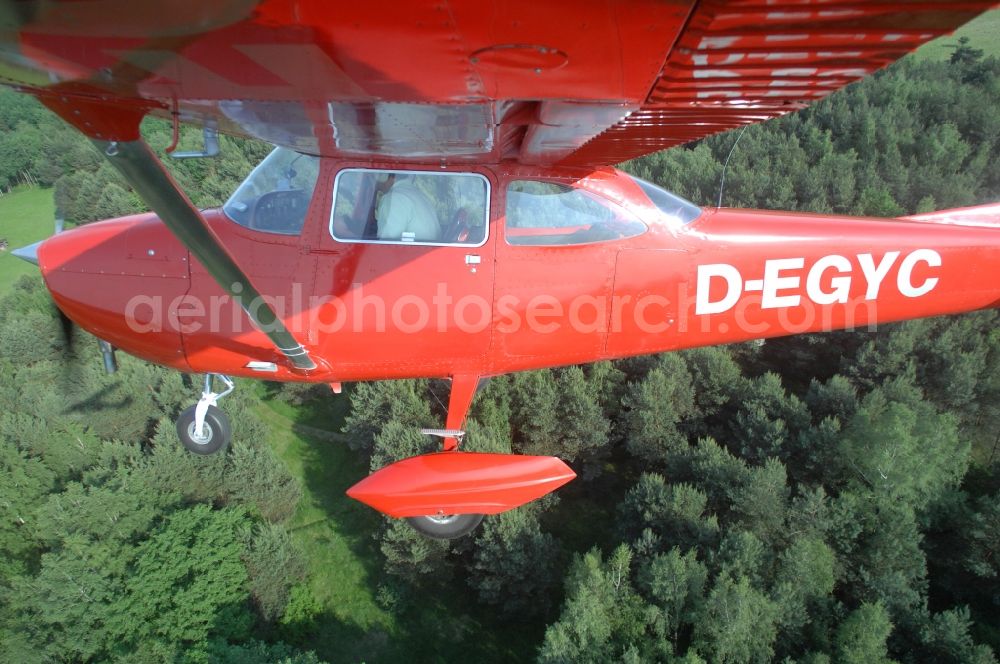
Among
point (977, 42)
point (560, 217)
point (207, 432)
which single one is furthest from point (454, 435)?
point (977, 42)

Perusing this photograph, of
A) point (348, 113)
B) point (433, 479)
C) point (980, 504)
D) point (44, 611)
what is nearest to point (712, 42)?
point (348, 113)

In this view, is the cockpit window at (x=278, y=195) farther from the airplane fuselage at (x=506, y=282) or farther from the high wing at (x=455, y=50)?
the high wing at (x=455, y=50)

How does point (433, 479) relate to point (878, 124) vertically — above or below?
below

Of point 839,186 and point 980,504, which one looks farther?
point 839,186

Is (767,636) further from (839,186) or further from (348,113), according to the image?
(839,186)

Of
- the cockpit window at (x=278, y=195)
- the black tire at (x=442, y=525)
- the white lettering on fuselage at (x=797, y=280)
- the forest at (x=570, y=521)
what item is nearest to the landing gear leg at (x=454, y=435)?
the black tire at (x=442, y=525)

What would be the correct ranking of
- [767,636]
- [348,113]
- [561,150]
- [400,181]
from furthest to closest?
[767,636]
[400,181]
[561,150]
[348,113]

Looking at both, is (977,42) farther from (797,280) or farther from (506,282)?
(506,282)

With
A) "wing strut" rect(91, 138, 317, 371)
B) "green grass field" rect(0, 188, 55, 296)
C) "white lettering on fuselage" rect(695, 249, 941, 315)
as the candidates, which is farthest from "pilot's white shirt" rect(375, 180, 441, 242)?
"green grass field" rect(0, 188, 55, 296)
